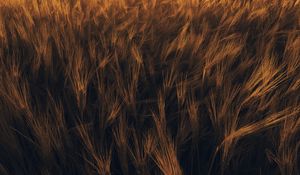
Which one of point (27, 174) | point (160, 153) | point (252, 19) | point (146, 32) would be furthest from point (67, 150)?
point (252, 19)

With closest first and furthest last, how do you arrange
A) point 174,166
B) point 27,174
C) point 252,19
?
point 174,166
point 27,174
point 252,19

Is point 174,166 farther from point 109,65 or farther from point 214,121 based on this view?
point 109,65

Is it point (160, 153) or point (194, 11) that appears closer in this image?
point (160, 153)

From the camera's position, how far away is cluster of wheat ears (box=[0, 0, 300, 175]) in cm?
65

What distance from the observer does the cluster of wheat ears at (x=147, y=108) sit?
65 cm

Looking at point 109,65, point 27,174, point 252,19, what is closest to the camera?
point 27,174

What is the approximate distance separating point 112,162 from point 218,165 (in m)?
0.20

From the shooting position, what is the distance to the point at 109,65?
3.12 ft

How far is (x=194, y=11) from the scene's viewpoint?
1535 millimetres

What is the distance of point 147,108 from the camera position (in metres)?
0.80

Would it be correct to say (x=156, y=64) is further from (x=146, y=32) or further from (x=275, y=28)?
(x=275, y=28)

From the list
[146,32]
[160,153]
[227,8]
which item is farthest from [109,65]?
[227,8]

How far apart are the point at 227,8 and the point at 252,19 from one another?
0.24 meters

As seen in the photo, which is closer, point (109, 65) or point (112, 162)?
point (112, 162)
